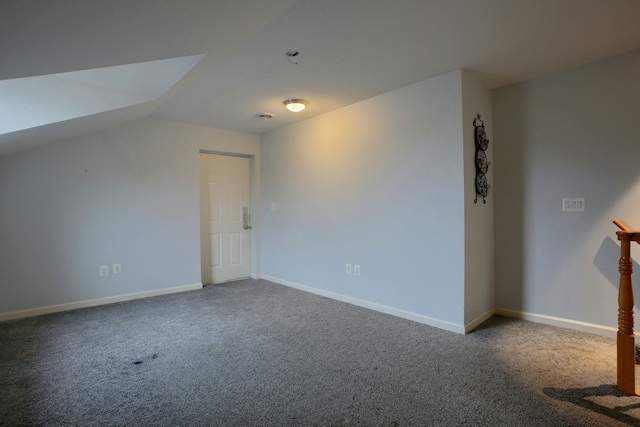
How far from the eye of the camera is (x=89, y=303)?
3756 mm

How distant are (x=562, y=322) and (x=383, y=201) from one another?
1995 mm

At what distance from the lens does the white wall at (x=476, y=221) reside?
9.52ft

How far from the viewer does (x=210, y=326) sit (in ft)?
10.2

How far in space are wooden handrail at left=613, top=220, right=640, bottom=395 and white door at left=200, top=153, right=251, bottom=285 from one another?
14.6 feet

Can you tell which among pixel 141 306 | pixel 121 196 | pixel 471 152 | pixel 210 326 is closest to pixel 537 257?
pixel 471 152

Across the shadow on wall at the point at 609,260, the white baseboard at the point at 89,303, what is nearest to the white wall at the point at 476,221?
the shadow on wall at the point at 609,260

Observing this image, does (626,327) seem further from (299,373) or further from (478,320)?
(299,373)

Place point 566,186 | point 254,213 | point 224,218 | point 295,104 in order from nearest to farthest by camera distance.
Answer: point 566,186, point 295,104, point 224,218, point 254,213

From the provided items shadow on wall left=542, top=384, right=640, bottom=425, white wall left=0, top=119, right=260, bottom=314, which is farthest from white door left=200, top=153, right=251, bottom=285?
shadow on wall left=542, top=384, right=640, bottom=425

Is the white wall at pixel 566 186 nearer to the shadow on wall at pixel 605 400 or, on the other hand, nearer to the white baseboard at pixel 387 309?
the white baseboard at pixel 387 309

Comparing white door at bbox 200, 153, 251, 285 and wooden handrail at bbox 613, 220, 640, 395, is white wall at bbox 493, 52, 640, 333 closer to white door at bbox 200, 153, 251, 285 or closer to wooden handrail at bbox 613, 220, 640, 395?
wooden handrail at bbox 613, 220, 640, 395

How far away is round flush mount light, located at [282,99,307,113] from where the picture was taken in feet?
11.8

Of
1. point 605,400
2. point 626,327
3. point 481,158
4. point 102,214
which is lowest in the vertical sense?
point 605,400

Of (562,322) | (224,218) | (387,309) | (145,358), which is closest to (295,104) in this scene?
(224,218)
